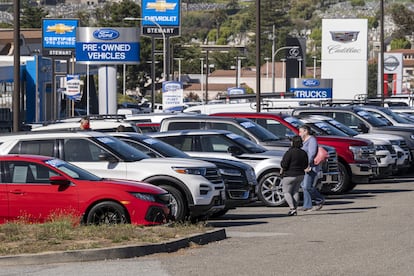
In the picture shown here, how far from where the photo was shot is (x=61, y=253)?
13414mm

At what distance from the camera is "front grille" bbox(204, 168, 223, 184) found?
61.6 ft

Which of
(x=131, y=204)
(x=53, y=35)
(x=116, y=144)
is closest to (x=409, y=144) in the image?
(x=116, y=144)

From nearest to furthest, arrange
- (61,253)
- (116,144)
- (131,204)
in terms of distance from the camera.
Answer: (61,253) → (131,204) → (116,144)

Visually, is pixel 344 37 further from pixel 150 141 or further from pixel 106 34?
pixel 150 141

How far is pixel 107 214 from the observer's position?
1652 cm

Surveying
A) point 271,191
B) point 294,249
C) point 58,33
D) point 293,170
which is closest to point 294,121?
point 271,191

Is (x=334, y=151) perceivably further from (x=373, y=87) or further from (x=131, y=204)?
(x=373, y=87)

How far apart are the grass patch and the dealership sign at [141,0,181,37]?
41194 millimetres

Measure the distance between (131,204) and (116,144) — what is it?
110 inches

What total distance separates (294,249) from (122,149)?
198 inches

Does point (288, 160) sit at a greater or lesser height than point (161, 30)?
lesser

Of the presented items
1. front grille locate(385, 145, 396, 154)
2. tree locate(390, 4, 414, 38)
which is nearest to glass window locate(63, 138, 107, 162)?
front grille locate(385, 145, 396, 154)

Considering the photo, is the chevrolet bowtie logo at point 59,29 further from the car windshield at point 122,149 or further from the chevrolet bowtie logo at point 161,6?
the car windshield at point 122,149

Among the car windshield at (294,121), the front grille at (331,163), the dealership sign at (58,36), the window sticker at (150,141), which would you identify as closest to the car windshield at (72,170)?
the window sticker at (150,141)
